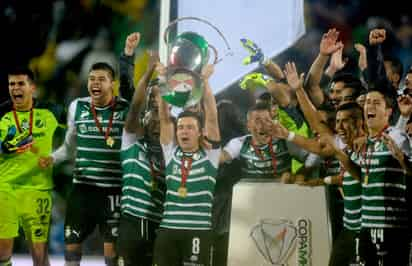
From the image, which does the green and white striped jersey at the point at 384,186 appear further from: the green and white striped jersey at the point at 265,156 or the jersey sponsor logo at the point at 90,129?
the jersey sponsor logo at the point at 90,129

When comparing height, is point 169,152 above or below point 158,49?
below

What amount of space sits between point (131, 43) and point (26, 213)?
4.24 feet

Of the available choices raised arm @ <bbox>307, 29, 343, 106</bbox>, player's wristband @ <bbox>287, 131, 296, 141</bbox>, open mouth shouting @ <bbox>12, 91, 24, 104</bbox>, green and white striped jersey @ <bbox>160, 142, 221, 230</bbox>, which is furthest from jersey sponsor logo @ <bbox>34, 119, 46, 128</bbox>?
raised arm @ <bbox>307, 29, 343, 106</bbox>

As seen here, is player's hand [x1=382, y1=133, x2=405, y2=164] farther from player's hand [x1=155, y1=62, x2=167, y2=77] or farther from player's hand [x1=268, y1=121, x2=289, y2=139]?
player's hand [x1=155, y1=62, x2=167, y2=77]

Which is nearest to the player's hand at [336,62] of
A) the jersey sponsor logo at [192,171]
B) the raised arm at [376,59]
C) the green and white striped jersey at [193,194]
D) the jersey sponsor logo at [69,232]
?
the raised arm at [376,59]

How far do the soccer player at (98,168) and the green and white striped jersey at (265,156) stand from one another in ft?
2.61

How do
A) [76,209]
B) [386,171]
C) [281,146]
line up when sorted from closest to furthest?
[386,171] < [281,146] < [76,209]

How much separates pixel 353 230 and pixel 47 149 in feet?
6.55

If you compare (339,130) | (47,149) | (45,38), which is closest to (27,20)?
(45,38)

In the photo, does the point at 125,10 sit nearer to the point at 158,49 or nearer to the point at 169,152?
the point at 158,49

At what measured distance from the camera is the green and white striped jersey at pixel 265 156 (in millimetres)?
3639

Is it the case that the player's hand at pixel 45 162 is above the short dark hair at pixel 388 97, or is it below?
below

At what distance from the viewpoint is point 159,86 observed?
152 inches

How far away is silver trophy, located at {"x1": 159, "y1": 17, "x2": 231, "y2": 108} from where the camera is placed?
3.77 metres
